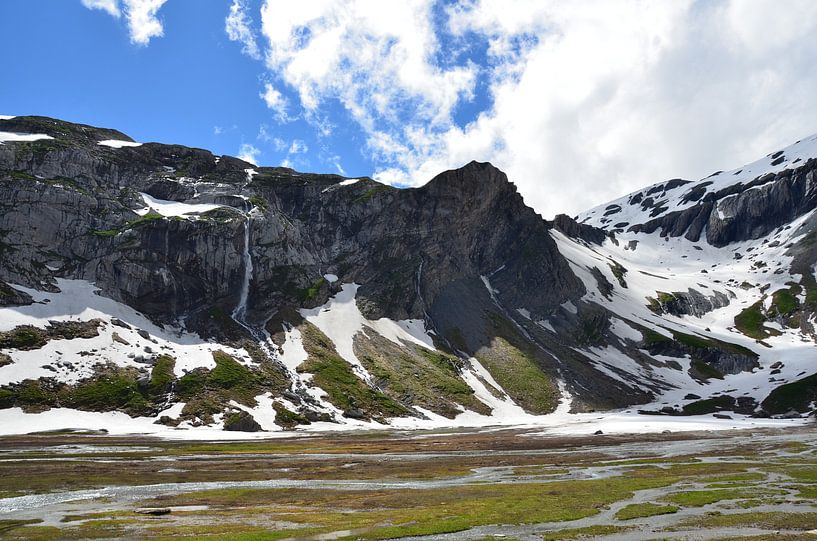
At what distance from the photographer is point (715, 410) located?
15575 centimetres

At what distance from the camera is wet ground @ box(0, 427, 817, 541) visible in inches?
1160

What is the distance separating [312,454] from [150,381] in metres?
60.3

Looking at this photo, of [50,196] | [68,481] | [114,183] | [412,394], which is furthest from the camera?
[114,183]

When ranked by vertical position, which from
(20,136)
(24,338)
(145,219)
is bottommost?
(24,338)

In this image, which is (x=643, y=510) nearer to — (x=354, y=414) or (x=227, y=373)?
(x=354, y=414)

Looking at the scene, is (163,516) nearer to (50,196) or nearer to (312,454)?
(312,454)

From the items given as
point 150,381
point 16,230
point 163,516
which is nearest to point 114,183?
point 16,230

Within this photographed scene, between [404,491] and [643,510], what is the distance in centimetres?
1921

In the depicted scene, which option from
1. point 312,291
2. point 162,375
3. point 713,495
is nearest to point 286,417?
point 162,375

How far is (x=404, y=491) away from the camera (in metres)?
44.5

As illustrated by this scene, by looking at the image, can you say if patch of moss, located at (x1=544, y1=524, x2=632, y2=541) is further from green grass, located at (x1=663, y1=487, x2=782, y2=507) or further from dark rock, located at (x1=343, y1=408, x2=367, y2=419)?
dark rock, located at (x1=343, y1=408, x2=367, y2=419)

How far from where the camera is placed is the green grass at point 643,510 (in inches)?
1267

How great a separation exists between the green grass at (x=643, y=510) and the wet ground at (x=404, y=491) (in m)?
0.13

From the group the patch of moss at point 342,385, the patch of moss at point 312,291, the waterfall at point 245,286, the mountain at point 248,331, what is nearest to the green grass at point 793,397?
the mountain at point 248,331
